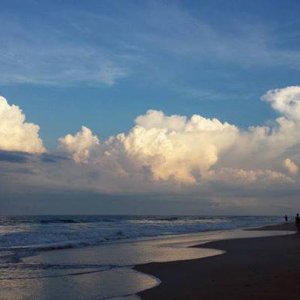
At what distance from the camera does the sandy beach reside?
1241 cm

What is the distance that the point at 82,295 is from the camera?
13.3 m

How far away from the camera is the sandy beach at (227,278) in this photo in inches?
488

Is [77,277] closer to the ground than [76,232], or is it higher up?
closer to the ground

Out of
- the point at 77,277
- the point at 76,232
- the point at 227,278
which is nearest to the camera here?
the point at 227,278

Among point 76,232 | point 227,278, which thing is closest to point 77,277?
point 227,278

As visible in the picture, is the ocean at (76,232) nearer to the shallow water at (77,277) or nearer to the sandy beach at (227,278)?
the shallow water at (77,277)

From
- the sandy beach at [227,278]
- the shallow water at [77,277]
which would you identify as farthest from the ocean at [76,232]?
the sandy beach at [227,278]

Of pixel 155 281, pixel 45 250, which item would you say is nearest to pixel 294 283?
pixel 155 281

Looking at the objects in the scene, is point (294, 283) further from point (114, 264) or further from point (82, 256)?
point (82, 256)

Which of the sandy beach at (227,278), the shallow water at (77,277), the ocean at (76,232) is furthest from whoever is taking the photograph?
the ocean at (76,232)

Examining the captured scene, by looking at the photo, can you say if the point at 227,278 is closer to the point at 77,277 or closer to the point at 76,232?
the point at 77,277

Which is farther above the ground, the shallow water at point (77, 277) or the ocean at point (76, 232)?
the ocean at point (76, 232)

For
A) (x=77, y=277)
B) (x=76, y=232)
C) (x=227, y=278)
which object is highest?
(x=76, y=232)

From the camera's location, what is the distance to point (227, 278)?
15336mm
